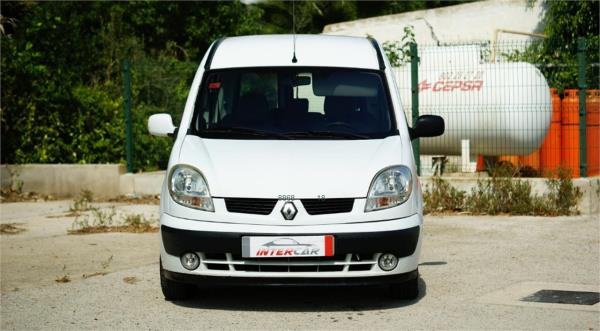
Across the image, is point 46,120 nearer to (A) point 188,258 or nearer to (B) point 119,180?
(B) point 119,180

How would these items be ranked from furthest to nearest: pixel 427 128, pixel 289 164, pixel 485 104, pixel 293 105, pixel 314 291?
pixel 485 104, pixel 427 128, pixel 314 291, pixel 293 105, pixel 289 164

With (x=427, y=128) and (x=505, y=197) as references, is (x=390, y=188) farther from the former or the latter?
(x=505, y=197)

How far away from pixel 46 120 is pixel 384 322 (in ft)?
37.5

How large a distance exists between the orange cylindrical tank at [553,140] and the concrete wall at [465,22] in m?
9.22

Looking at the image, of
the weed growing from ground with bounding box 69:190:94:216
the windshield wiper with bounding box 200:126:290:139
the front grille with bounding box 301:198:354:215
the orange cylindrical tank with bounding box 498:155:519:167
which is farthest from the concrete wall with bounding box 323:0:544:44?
the front grille with bounding box 301:198:354:215

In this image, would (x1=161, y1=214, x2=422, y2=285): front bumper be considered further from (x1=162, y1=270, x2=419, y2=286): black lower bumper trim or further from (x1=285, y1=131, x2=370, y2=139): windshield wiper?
(x1=285, y1=131, x2=370, y2=139): windshield wiper

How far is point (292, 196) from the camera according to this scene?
7121mm

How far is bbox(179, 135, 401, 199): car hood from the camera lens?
7156 millimetres

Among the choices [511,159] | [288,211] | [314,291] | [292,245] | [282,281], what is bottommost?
[314,291]

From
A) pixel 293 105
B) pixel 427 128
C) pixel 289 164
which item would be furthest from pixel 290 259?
pixel 427 128

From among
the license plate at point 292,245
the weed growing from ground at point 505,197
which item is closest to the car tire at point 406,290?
the license plate at point 292,245

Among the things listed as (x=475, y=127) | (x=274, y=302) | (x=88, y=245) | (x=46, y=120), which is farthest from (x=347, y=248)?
(x=46, y=120)

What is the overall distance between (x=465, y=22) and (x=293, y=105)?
19.2 meters

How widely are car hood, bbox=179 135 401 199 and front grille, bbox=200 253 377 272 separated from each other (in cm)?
41
